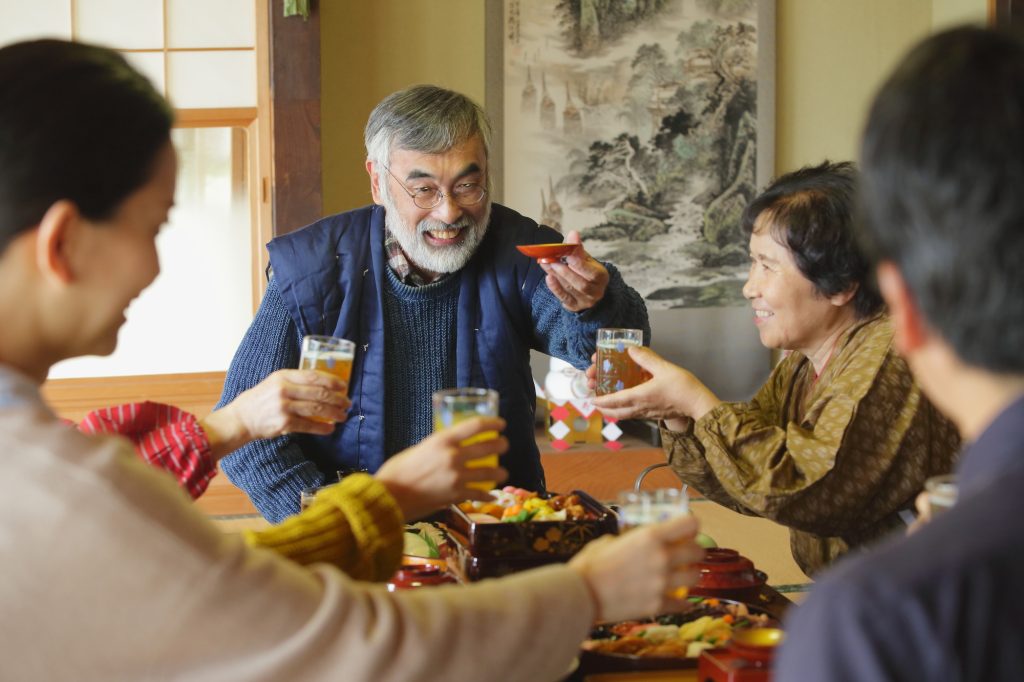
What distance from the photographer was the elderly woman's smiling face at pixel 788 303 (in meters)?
2.24

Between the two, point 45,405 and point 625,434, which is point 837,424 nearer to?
point 45,405

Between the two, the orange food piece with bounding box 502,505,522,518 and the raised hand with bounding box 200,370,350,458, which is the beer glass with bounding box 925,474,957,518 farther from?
the raised hand with bounding box 200,370,350,458

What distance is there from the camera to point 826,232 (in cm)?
220

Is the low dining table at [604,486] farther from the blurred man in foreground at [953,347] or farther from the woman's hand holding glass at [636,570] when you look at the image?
the blurred man in foreground at [953,347]

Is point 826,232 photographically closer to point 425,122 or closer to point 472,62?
point 425,122

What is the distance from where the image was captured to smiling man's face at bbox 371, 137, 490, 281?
8.54 feet

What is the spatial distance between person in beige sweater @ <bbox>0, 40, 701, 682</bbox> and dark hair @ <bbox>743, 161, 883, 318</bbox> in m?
1.07

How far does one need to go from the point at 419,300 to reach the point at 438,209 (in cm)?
22

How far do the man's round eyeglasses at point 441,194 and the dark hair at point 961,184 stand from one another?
188 cm

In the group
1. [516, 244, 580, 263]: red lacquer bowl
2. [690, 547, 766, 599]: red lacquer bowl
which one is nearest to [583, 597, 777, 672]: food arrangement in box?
[690, 547, 766, 599]: red lacquer bowl

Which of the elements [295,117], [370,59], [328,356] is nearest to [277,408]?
[328,356]

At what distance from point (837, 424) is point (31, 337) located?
137 centimetres

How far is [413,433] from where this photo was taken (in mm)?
2625

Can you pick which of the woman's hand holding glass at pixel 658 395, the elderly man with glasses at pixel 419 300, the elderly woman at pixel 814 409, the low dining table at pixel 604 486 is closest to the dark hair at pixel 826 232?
the elderly woman at pixel 814 409
